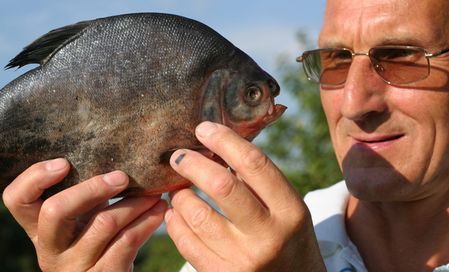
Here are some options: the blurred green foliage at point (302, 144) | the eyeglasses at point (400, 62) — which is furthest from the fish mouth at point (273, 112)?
the blurred green foliage at point (302, 144)

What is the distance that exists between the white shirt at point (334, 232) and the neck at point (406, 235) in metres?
0.11

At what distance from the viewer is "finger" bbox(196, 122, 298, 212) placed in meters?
2.77

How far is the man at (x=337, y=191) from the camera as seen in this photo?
2.80 metres

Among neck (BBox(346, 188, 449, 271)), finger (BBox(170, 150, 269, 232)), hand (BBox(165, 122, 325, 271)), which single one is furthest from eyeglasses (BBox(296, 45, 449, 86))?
finger (BBox(170, 150, 269, 232))

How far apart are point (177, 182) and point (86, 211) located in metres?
0.40

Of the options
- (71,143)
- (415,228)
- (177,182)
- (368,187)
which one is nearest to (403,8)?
(368,187)

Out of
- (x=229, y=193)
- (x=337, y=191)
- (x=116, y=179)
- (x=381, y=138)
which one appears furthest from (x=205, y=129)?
(x=337, y=191)

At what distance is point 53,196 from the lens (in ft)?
10.0

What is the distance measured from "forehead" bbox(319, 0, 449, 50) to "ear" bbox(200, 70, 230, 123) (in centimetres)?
88

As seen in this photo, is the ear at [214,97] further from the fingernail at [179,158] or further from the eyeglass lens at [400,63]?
the eyeglass lens at [400,63]

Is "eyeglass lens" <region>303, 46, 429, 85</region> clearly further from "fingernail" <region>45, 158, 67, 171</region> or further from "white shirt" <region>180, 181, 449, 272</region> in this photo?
"fingernail" <region>45, 158, 67, 171</region>

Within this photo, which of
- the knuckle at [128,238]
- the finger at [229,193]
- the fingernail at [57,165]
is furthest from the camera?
the knuckle at [128,238]

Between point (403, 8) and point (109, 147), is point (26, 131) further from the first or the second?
point (403, 8)

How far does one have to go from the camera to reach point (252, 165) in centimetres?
277
